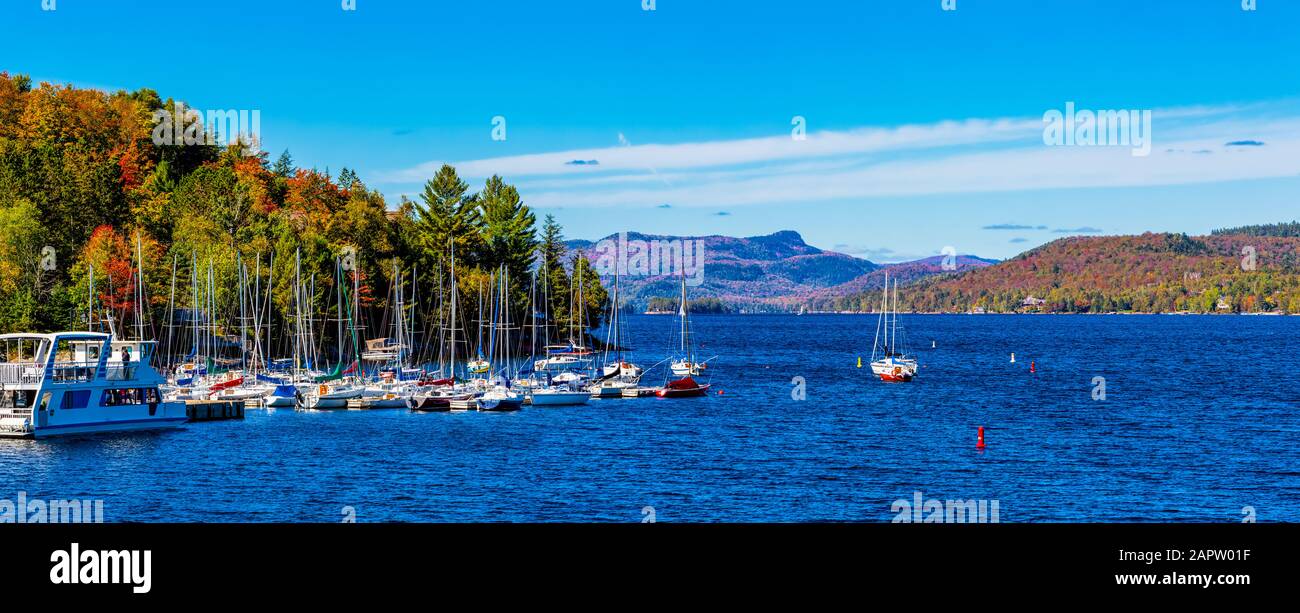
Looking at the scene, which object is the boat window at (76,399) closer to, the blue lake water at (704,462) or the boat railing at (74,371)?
the boat railing at (74,371)

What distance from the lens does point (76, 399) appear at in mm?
63406

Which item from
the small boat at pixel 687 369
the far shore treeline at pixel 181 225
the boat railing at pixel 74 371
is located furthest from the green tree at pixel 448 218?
the boat railing at pixel 74 371

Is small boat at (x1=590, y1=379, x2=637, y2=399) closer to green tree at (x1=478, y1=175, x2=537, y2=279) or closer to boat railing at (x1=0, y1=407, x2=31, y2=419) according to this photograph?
boat railing at (x1=0, y1=407, x2=31, y2=419)

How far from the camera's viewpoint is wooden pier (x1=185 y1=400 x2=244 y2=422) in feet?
243

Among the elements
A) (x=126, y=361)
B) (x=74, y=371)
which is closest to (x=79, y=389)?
(x=74, y=371)

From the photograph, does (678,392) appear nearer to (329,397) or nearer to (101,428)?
(329,397)

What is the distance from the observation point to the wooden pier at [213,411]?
74.1 m

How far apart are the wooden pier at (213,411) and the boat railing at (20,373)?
463 inches

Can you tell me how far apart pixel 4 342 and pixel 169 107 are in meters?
62.2

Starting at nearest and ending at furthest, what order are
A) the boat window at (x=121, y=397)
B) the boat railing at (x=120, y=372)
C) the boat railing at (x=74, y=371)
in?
the boat railing at (x=74, y=371) < the boat railing at (x=120, y=372) < the boat window at (x=121, y=397)

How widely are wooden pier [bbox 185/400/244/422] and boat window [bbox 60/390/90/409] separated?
947cm

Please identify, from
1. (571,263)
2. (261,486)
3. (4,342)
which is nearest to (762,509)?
(261,486)

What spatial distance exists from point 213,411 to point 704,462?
35.1 meters

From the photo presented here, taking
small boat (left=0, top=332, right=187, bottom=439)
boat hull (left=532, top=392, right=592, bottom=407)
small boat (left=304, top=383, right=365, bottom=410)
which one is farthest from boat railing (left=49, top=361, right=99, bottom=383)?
boat hull (left=532, top=392, right=592, bottom=407)
